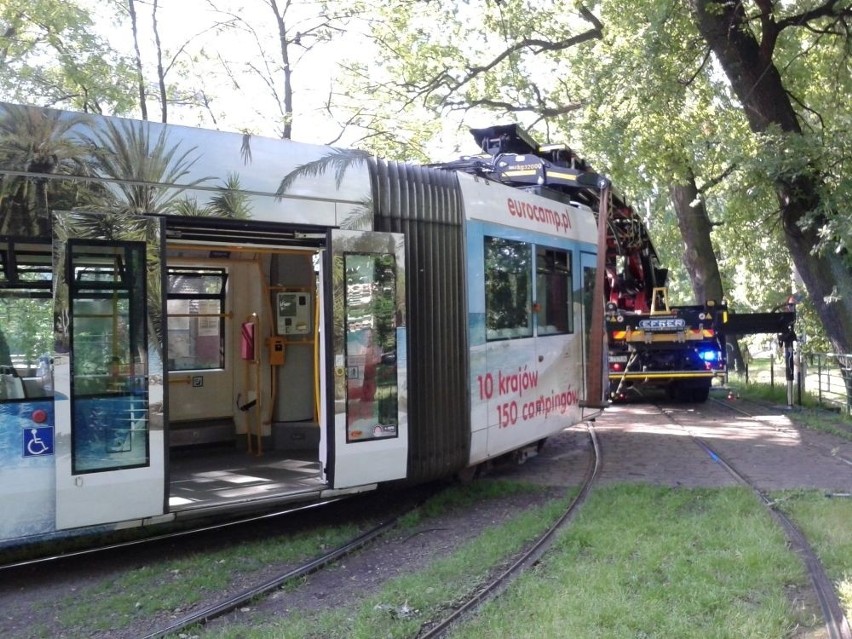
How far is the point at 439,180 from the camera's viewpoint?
7586 mm

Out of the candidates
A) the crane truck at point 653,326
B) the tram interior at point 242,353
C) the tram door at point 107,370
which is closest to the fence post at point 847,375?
the crane truck at point 653,326

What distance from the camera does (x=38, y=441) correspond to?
538 cm

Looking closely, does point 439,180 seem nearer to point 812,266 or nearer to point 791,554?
point 791,554

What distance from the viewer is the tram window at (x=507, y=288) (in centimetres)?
812

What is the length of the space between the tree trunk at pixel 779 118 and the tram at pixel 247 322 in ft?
19.2

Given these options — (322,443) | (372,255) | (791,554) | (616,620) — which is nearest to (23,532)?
(322,443)

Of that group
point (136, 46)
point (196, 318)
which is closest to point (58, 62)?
point (136, 46)

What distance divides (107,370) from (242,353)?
12.2 feet

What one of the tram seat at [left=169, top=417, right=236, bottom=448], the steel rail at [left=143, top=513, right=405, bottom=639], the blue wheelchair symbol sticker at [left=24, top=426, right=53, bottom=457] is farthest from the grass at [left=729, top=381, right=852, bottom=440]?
the blue wheelchair symbol sticker at [left=24, top=426, right=53, bottom=457]

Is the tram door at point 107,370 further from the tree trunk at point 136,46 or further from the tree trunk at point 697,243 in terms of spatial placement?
the tree trunk at point 697,243

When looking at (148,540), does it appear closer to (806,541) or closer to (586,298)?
(806,541)

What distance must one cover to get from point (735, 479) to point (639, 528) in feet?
8.47

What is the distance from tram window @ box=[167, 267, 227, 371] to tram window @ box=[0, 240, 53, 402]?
3.57 m

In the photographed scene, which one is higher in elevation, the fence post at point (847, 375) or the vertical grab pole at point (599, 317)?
the vertical grab pole at point (599, 317)
